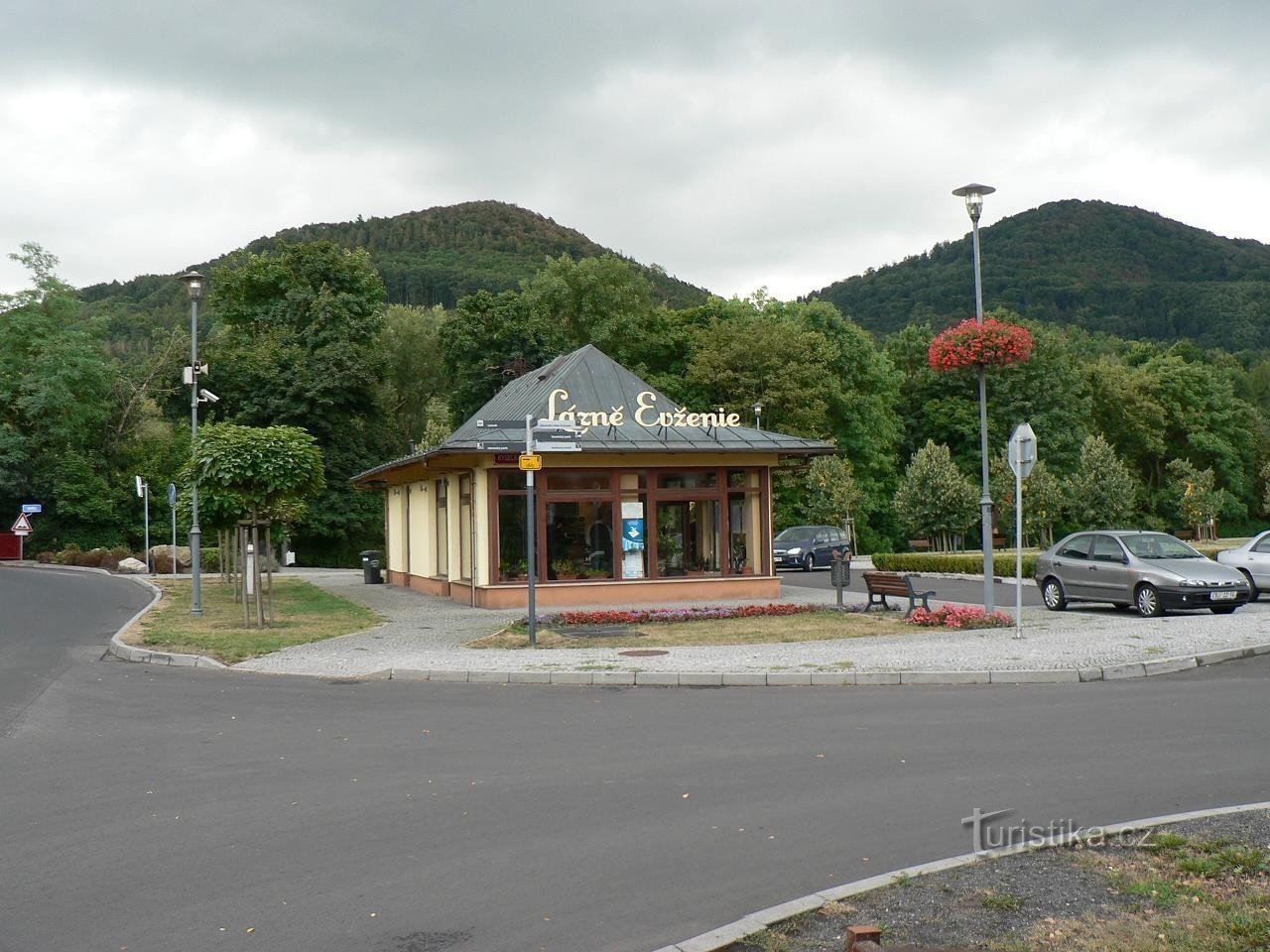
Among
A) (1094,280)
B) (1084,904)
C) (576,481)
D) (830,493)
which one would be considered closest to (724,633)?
(576,481)

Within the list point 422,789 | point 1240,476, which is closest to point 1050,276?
point 1240,476

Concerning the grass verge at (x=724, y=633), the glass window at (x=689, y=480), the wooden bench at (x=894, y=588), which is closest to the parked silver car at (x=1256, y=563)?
the wooden bench at (x=894, y=588)

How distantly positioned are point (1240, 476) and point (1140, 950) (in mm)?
83415

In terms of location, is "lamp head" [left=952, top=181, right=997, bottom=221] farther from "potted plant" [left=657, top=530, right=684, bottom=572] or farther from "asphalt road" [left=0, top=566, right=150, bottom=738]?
"asphalt road" [left=0, top=566, right=150, bottom=738]

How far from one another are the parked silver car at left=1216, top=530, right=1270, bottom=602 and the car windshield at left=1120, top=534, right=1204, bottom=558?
2335mm

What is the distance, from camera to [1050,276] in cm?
12512

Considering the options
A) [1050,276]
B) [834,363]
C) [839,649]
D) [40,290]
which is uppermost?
[1050,276]

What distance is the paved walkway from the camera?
1363cm

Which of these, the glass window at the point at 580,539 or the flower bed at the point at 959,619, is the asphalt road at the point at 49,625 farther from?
the flower bed at the point at 959,619

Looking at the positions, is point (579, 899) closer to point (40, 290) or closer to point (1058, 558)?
point (1058, 558)

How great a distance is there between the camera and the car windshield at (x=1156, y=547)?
2084cm

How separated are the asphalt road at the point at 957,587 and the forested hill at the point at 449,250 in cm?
4564

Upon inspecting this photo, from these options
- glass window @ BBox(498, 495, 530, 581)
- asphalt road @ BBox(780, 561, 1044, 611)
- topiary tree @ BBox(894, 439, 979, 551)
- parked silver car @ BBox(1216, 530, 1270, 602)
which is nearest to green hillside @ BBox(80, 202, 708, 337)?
topiary tree @ BBox(894, 439, 979, 551)

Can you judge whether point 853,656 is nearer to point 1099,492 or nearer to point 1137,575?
point 1137,575
